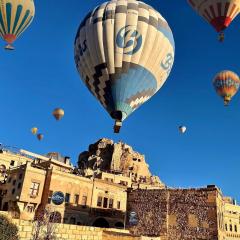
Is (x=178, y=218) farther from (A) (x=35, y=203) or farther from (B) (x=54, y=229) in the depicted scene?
(B) (x=54, y=229)

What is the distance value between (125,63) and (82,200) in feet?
75.0

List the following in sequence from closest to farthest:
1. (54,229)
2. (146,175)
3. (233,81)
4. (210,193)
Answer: (54,229), (210,193), (233,81), (146,175)

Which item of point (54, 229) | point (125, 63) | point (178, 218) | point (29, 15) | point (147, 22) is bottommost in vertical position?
point (54, 229)

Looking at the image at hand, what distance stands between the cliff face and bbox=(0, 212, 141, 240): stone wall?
60411 millimetres

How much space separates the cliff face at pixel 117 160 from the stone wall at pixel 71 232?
2378 inches

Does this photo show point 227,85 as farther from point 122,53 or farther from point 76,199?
point 76,199

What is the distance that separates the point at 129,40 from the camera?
991 inches

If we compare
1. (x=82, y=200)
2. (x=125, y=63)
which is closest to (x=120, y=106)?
(x=125, y=63)

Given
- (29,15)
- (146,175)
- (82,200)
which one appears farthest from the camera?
(146,175)

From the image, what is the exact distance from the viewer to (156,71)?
26.8 meters

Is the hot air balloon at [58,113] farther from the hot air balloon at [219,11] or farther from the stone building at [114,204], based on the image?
the hot air balloon at [219,11]

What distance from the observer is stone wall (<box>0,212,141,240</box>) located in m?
21.7

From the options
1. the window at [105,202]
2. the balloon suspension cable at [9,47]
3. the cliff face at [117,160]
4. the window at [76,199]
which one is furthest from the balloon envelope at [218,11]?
the cliff face at [117,160]

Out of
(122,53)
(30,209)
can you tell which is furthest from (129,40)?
(30,209)
